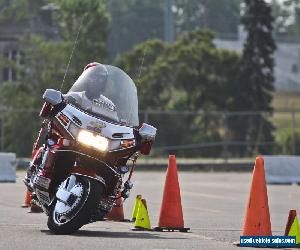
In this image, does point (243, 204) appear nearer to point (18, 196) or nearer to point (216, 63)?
point (18, 196)

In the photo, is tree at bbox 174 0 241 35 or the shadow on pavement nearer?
the shadow on pavement

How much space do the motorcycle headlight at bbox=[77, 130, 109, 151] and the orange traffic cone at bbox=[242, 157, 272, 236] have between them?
1627 mm

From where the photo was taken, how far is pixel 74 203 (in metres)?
12.9

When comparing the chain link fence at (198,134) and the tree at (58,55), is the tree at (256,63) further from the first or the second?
the chain link fence at (198,134)

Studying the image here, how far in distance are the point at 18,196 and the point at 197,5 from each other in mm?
138350

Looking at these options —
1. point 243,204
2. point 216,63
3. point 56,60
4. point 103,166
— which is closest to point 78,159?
point 103,166

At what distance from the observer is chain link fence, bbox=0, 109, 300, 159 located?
151 ft

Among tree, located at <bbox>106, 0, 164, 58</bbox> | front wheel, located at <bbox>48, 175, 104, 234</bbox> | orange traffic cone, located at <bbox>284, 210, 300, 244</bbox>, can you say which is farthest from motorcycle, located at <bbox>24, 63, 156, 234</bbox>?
tree, located at <bbox>106, 0, 164, 58</bbox>

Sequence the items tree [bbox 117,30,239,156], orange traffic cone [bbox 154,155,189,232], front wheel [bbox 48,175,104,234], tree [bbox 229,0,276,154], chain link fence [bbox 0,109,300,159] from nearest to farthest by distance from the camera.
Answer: front wheel [bbox 48,175,104,234], orange traffic cone [bbox 154,155,189,232], chain link fence [bbox 0,109,300,159], tree [bbox 117,30,239,156], tree [bbox 229,0,276,154]

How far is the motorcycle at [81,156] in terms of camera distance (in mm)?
12969

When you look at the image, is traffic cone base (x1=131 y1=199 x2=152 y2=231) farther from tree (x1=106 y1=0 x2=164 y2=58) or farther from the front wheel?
tree (x1=106 y1=0 x2=164 y2=58)

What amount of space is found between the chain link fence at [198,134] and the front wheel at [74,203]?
30.9 meters

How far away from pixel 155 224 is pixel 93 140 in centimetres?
275

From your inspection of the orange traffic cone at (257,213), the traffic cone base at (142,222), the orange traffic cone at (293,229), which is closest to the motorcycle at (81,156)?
the traffic cone base at (142,222)
